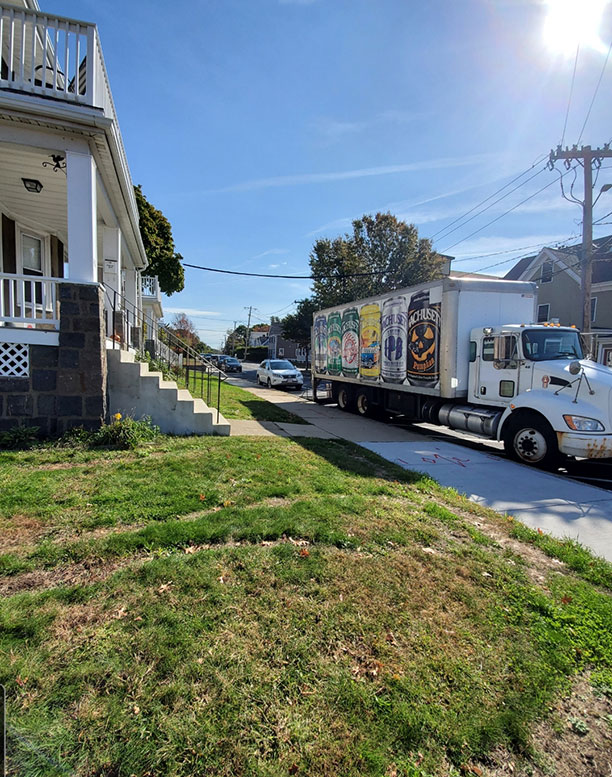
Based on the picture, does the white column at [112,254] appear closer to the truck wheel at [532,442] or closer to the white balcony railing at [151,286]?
the truck wheel at [532,442]

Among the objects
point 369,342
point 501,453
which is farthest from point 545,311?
point 501,453

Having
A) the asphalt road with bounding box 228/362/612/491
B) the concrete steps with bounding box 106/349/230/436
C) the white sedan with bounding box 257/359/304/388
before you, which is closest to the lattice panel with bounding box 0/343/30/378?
the concrete steps with bounding box 106/349/230/436

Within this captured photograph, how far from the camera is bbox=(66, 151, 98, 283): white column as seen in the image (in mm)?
6074

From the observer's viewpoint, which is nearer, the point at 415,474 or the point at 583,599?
the point at 583,599

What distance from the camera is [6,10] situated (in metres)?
5.68

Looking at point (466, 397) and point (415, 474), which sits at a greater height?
point (466, 397)

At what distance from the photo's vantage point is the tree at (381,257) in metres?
30.3

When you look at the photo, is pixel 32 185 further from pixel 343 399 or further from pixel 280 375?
pixel 280 375

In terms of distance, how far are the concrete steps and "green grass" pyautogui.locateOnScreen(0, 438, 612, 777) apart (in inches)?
110

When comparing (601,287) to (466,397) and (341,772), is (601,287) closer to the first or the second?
(466,397)

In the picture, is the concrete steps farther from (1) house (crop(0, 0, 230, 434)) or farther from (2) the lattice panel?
(2) the lattice panel

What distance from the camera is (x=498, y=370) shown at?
8234 mm

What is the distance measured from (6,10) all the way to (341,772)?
8822 millimetres

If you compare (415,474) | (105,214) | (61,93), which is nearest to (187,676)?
(415,474)
